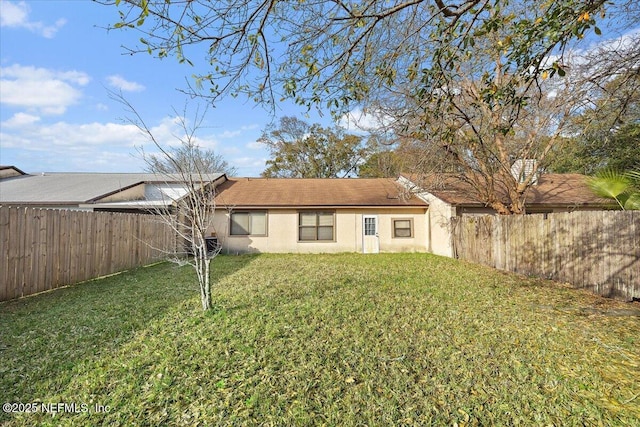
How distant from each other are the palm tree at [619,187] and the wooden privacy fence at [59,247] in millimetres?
11609

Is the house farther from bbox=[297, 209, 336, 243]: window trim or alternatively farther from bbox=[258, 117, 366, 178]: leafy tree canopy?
bbox=[258, 117, 366, 178]: leafy tree canopy

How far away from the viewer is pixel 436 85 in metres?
3.94

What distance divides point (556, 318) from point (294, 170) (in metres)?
25.1

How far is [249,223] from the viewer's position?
13750mm

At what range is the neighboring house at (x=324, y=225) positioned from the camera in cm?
1355

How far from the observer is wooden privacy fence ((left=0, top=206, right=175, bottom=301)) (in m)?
5.61

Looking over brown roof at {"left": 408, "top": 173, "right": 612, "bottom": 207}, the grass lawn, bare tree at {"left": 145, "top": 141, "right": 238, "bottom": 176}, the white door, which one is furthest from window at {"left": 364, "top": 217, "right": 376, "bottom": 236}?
bare tree at {"left": 145, "top": 141, "right": 238, "bottom": 176}

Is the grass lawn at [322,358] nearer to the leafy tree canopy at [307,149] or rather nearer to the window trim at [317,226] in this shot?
the window trim at [317,226]

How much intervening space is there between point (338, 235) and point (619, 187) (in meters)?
9.13

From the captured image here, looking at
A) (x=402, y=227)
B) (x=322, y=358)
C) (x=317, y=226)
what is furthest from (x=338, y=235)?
(x=322, y=358)

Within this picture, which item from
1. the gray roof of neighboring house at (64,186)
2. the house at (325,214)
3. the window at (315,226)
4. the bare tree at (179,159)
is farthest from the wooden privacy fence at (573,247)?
the gray roof of neighboring house at (64,186)

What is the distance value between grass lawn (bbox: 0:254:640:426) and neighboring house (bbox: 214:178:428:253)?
23.8ft

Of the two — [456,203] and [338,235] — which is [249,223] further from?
[456,203]

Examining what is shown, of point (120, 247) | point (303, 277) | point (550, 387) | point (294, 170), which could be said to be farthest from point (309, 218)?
point (294, 170)
